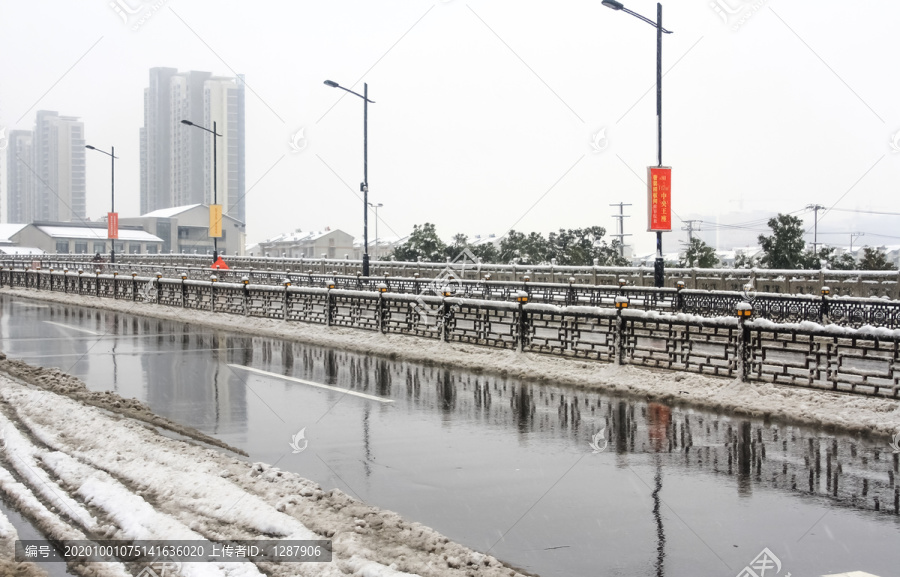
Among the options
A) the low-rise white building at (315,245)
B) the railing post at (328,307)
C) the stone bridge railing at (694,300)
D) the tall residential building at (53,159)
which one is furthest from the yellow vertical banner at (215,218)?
the tall residential building at (53,159)

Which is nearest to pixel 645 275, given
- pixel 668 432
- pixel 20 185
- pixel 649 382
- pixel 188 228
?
pixel 649 382

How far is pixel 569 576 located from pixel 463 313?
11.6 meters

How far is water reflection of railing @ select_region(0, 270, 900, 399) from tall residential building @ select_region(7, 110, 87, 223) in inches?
4245

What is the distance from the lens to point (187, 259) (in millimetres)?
64875

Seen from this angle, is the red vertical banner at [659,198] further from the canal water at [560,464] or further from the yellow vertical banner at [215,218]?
the yellow vertical banner at [215,218]

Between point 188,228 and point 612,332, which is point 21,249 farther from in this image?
point 612,332

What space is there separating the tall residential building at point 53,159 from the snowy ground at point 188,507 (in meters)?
122

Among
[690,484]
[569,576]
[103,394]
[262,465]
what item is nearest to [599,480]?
[690,484]

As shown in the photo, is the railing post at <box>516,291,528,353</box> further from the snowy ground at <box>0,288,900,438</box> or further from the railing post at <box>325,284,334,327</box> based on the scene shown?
the railing post at <box>325,284,334,327</box>

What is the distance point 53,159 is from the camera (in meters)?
128

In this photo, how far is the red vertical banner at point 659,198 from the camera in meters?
23.3

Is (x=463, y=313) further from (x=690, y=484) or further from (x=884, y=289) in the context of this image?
(x=884, y=289)

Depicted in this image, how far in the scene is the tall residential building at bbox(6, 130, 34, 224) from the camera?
438 feet

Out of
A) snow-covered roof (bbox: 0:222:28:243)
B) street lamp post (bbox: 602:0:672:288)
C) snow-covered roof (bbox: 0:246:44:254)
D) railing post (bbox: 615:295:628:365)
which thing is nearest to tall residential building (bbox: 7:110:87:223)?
snow-covered roof (bbox: 0:222:28:243)
